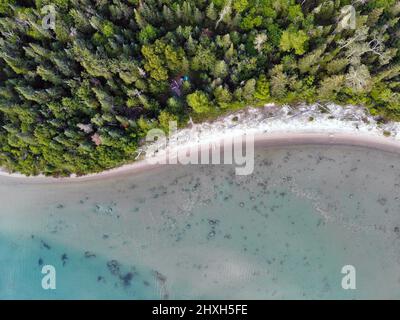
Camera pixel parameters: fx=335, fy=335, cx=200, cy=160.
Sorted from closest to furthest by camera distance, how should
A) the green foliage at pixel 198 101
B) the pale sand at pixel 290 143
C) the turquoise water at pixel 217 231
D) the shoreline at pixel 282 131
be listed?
1. the green foliage at pixel 198 101
2. the shoreline at pixel 282 131
3. the turquoise water at pixel 217 231
4. the pale sand at pixel 290 143

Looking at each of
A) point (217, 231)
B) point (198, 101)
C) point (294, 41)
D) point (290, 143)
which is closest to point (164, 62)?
point (198, 101)

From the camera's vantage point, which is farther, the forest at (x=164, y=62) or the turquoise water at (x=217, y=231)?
the turquoise water at (x=217, y=231)

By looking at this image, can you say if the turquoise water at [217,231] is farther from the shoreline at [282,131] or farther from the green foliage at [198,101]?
the green foliage at [198,101]

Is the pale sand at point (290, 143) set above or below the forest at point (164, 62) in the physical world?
below

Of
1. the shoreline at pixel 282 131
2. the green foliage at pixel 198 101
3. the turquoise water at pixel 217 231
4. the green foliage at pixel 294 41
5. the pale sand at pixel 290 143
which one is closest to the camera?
the green foliage at pixel 294 41

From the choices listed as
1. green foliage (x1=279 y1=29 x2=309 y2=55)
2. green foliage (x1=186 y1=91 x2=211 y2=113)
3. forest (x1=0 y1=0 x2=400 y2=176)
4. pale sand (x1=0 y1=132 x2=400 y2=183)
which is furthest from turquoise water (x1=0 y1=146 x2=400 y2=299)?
green foliage (x1=279 y1=29 x2=309 y2=55)

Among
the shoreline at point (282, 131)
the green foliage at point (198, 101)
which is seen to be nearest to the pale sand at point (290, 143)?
the shoreline at point (282, 131)

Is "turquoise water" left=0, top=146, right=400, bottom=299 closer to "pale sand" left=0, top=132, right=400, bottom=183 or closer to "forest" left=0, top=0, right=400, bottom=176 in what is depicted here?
"pale sand" left=0, top=132, right=400, bottom=183

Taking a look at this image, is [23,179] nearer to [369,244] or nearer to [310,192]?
[310,192]
